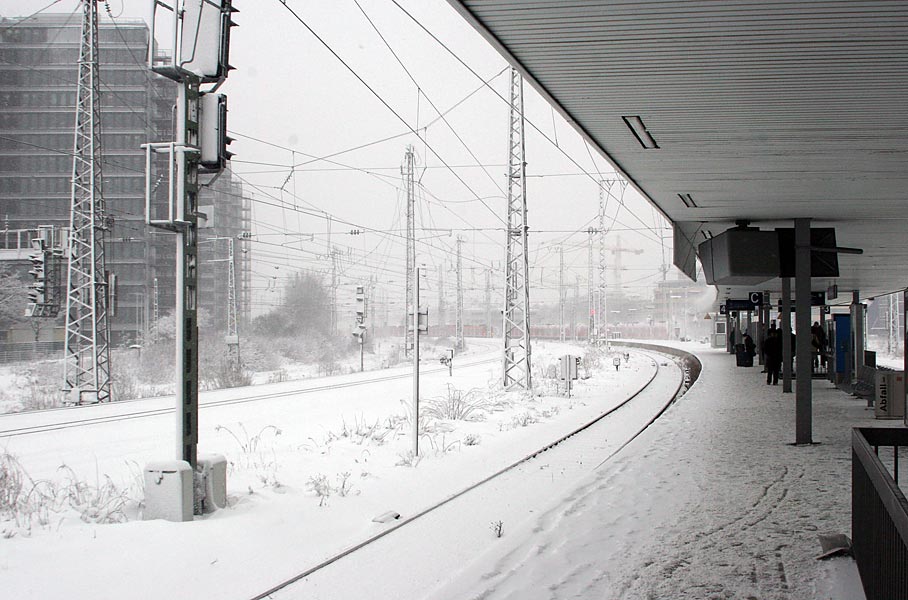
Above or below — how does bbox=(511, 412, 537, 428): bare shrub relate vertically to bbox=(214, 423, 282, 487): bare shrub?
below

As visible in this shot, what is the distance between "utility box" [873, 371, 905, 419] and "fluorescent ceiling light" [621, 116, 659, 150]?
9424mm

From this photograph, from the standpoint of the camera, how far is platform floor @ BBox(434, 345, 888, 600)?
5930mm

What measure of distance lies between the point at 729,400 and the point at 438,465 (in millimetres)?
11584

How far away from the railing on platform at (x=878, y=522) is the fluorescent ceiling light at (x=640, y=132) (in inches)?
138

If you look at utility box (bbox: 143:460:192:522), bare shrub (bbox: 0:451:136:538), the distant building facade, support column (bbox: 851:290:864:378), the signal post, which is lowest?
bare shrub (bbox: 0:451:136:538)

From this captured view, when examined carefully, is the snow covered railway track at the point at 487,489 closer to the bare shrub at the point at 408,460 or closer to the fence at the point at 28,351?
the bare shrub at the point at 408,460

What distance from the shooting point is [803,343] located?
13.4m

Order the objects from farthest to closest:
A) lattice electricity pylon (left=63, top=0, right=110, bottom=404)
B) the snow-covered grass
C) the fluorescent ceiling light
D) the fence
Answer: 1. the fence
2. lattice electricity pylon (left=63, top=0, right=110, bottom=404)
3. the fluorescent ceiling light
4. the snow-covered grass

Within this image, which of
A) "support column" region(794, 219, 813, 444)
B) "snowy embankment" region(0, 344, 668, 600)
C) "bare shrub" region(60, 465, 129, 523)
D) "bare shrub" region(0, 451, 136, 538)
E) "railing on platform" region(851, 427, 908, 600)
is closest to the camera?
"railing on platform" region(851, 427, 908, 600)

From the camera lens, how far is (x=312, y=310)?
247 feet

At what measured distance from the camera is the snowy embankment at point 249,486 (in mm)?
→ 6543

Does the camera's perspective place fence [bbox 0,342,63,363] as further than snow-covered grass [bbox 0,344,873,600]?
Yes

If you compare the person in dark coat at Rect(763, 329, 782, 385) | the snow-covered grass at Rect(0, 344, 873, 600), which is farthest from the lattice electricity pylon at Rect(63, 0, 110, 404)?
the person in dark coat at Rect(763, 329, 782, 385)

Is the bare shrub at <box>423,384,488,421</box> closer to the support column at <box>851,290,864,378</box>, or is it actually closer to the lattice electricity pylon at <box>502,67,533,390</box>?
the lattice electricity pylon at <box>502,67,533,390</box>
